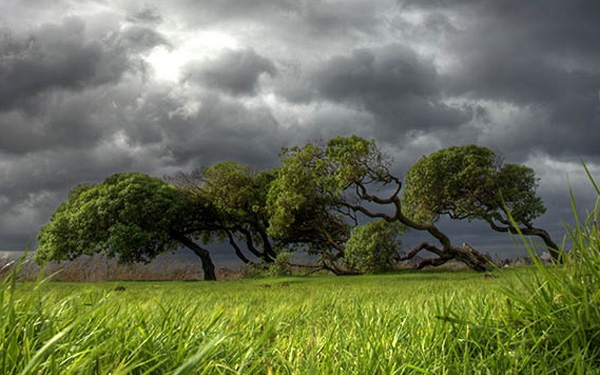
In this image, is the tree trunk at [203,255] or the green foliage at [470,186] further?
the tree trunk at [203,255]

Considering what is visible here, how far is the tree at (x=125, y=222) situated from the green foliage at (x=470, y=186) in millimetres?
11151

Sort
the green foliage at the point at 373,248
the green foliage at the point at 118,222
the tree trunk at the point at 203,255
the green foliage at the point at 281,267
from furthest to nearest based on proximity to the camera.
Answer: the tree trunk at the point at 203,255, the green foliage at the point at 118,222, the green foliage at the point at 281,267, the green foliage at the point at 373,248

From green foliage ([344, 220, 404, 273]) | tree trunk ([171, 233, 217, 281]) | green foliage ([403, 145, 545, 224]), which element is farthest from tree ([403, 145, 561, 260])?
tree trunk ([171, 233, 217, 281])

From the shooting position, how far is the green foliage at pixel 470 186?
2217 cm

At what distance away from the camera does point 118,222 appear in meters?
23.9

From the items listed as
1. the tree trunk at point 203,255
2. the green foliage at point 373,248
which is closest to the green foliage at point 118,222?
the tree trunk at point 203,255

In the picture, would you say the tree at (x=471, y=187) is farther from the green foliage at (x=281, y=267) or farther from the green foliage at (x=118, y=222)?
the green foliage at (x=118, y=222)

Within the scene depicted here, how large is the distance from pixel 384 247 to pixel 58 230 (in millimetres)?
15647

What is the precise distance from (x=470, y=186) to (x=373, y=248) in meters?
6.36

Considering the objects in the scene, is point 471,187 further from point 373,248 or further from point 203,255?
point 203,255

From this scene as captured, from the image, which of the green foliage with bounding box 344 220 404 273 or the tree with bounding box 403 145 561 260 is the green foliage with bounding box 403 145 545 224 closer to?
the tree with bounding box 403 145 561 260

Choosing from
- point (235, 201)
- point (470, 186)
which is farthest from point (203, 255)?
point (470, 186)

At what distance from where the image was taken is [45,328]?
2.15m

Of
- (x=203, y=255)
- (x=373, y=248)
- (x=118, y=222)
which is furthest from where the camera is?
(x=203, y=255)
